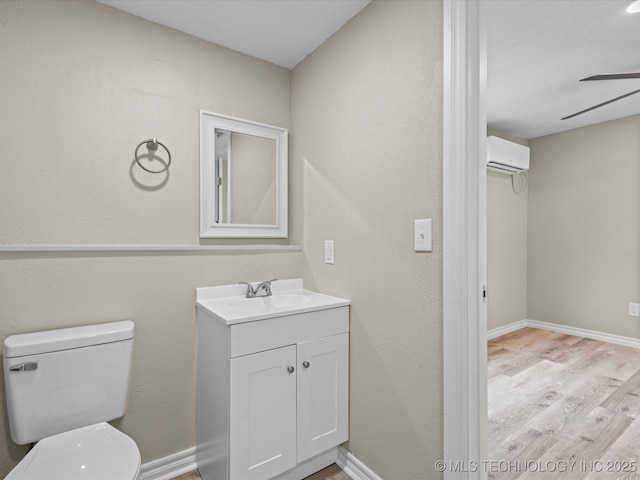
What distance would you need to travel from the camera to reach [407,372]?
4.67 ft

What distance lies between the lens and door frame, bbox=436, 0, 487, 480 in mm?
1188

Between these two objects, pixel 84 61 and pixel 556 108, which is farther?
pixel 556 108

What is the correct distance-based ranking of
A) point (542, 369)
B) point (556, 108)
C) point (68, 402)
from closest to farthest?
point (68, 402) < point (542, 369) < point (556, 108)

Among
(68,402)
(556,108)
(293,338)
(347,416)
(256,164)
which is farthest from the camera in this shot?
(556,108)

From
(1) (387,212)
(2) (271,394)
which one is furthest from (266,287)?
(1) (387,212)

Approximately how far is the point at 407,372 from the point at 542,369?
222cm

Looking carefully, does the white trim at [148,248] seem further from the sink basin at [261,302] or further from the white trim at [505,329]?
the white trim at [505,329]

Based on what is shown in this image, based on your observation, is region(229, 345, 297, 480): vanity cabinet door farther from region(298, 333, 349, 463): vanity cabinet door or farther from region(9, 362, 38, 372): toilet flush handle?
region(9, 362, 38, 372): toilet flush handle

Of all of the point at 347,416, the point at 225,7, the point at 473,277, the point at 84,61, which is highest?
the point at 225,7

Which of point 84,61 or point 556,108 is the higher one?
point 556,108

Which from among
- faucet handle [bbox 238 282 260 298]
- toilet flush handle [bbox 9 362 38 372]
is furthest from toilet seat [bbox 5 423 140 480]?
faucet handle [bbox 238 282 260 298]

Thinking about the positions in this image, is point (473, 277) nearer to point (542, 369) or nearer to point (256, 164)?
point (256, 164)

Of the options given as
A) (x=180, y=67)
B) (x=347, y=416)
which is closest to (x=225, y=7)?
(x=180, y=67)

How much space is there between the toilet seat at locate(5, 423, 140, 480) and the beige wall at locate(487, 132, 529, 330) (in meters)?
3.58
